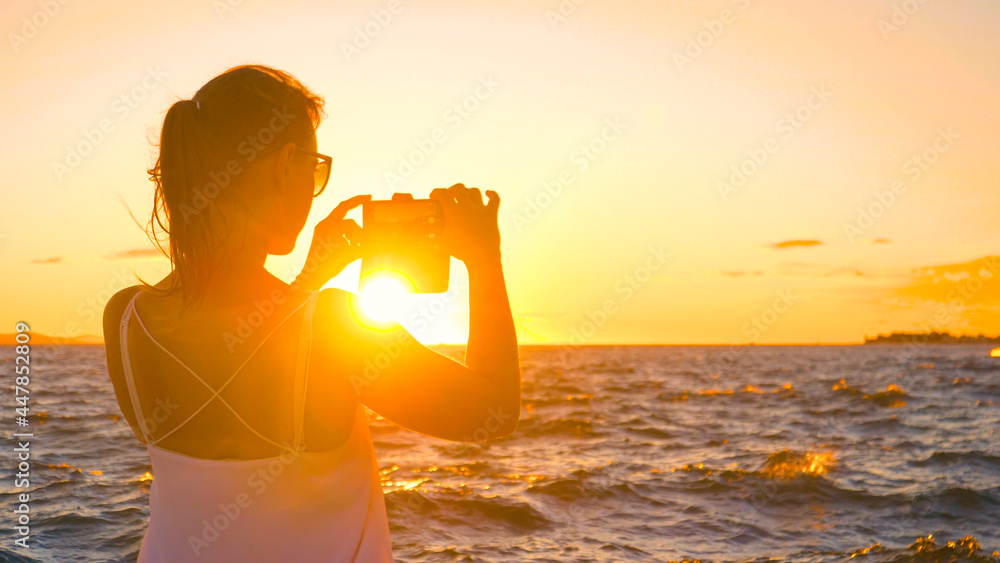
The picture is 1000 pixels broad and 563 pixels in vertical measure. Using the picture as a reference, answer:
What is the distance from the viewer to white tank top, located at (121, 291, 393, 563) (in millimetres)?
1265

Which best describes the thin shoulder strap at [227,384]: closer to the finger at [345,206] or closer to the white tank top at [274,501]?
the white tank top at [274,501]

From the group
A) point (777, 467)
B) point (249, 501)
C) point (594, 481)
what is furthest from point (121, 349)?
point (777, 467)

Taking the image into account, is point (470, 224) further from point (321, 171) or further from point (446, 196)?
point (321, 171)

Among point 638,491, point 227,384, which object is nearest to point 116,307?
point 227,384

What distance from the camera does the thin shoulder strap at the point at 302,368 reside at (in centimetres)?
121

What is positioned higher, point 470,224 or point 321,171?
point 321,171

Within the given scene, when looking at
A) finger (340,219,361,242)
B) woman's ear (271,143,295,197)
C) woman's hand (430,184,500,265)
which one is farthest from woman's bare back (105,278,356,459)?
finger (340,219,361,242)

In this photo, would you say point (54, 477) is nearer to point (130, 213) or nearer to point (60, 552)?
point (60, 552)

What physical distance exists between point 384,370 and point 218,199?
1.48ft

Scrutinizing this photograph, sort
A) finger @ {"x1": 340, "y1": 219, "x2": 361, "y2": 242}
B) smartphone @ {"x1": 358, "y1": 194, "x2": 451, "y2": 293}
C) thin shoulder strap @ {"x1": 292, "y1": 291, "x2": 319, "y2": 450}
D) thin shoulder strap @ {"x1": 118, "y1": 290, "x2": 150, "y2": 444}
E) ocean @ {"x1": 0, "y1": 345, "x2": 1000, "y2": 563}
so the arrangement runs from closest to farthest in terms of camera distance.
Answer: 1. thin shoulder strap @ {"x1": 292, "y1": 291, "x2": 319, "y2": 450}
2. thin shoulder strap @ {"x1": 118, "y1": 290, "x2": 150, "y2": 444}
3. smartphone @ {"x1": 358, "y1": 194, "x2": 451, "y2": 293}
4. finger @ {"x1": 340, "y1": 219, "x2": 361, "y2": 242}
5. ocean @ {"x1": 0, "y1": 345, "x2": 1000, "y2": 563}

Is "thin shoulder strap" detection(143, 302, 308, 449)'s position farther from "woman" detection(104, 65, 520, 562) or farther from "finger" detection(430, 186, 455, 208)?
"finger" detection(430, 186, 455, 208)

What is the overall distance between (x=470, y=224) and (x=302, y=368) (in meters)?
0.42

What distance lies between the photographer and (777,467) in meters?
13.2

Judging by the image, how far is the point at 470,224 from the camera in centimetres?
139
